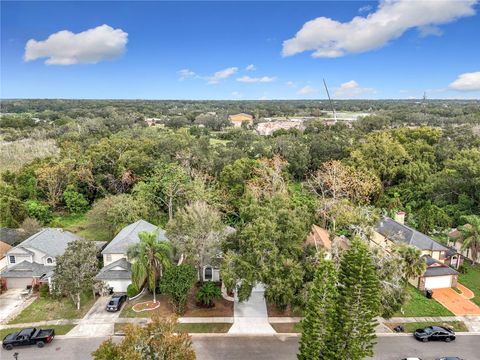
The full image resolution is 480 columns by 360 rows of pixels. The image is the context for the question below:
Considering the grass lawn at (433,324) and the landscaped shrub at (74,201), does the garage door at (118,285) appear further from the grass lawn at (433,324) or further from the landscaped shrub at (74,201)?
the landscaped shrub at (74,201)

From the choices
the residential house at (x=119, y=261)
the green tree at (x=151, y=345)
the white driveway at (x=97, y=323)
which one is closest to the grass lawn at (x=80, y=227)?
the residential house at (x=119, y=261)

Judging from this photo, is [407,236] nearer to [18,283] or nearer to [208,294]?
[208,294]

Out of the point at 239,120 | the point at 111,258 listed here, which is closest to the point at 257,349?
the point at 111,258

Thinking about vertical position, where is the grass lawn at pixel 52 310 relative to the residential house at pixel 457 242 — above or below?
below

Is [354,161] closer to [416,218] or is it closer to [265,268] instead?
[416,218]

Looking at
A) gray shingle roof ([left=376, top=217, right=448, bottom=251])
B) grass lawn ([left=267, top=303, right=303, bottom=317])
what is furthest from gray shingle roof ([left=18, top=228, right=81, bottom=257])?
gray shingle roof ([left=376, top=217, right=448, bottom=251])

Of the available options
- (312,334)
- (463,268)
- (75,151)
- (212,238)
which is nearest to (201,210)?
(212,238)

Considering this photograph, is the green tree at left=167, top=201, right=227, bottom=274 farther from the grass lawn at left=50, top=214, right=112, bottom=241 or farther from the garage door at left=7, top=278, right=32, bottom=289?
the grass lawn at left=50, top=214, right=112, bottom=241

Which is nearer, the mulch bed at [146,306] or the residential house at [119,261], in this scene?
the mulch bed at [146,306]

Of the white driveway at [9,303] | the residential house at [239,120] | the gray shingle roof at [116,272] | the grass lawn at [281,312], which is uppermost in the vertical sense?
the residential house at [239,120]
